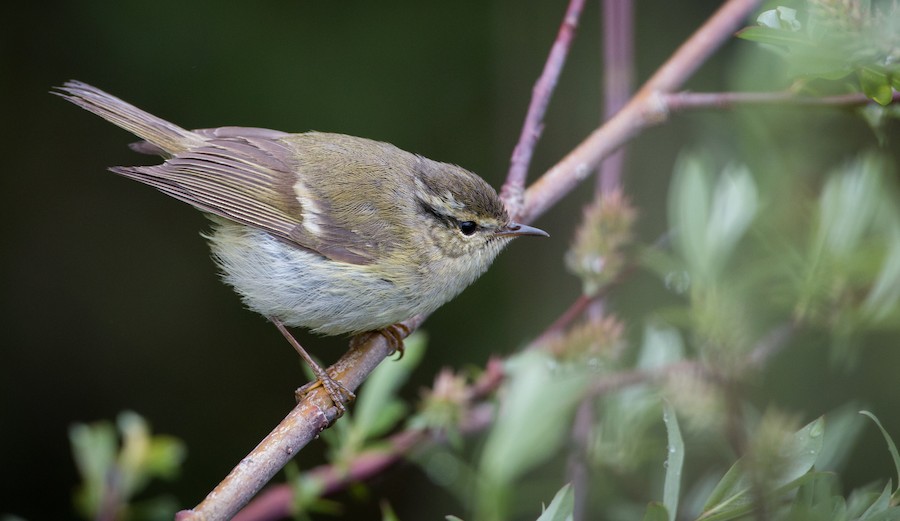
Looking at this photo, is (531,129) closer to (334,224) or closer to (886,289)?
(334,224)

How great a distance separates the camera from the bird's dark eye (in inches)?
110

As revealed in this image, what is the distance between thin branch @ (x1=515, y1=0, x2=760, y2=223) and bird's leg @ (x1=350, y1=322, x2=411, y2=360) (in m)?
0.50

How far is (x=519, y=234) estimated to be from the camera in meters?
2.69

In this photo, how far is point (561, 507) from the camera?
1.42m

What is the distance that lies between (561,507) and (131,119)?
211 centimetres

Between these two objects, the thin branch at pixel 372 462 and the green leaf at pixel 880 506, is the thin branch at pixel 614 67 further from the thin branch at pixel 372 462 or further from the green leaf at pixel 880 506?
the green leaf at pixel 880 506

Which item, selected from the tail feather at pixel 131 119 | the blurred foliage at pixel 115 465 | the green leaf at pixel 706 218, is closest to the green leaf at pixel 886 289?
the green leaf at pixel 706 218

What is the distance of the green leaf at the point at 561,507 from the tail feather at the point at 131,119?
2008 mm

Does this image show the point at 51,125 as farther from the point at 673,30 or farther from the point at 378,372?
the point at 673,30

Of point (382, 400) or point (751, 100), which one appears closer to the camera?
point (751, 100)

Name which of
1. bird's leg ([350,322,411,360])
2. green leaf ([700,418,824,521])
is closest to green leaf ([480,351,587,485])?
green leaf ([700,418,824,521])

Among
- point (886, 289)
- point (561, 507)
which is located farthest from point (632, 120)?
point (561, 507)

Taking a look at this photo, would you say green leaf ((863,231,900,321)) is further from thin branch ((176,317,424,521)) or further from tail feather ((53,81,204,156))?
tail feather ((53,81,204,156))

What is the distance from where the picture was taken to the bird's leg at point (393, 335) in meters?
2.65
